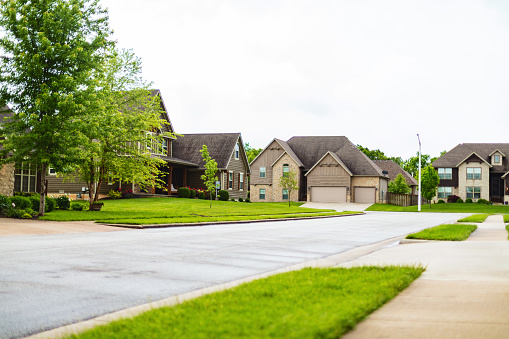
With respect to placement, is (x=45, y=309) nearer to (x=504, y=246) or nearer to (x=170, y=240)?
(x=170, y=240)

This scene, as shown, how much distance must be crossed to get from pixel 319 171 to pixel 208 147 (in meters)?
15.7

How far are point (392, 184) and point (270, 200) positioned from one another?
1720 centimetres

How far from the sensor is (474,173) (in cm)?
7194

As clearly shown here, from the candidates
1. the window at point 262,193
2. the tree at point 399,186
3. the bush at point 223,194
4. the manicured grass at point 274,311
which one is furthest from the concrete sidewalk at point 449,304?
the tree at point 399,186

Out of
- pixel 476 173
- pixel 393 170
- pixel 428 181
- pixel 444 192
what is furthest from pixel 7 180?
pixel 393 170

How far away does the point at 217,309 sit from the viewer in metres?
5.89

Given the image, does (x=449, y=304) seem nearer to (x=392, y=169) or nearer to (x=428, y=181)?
(x=428, y=181)

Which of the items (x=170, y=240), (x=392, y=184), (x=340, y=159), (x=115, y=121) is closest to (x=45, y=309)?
(x=170, y=240)

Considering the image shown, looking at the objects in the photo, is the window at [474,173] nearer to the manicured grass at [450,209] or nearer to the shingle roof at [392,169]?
the manicured grass at [450,209]

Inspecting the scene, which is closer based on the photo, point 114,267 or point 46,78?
point 114,267

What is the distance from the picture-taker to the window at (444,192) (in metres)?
73.9

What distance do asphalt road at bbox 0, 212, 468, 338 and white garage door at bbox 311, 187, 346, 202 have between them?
153 feet

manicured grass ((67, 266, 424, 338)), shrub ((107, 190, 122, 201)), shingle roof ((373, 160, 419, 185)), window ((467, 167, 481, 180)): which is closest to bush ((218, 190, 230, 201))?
shrub ((107, 190, 122, 201))

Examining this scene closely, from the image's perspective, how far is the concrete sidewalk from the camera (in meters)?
5.20
